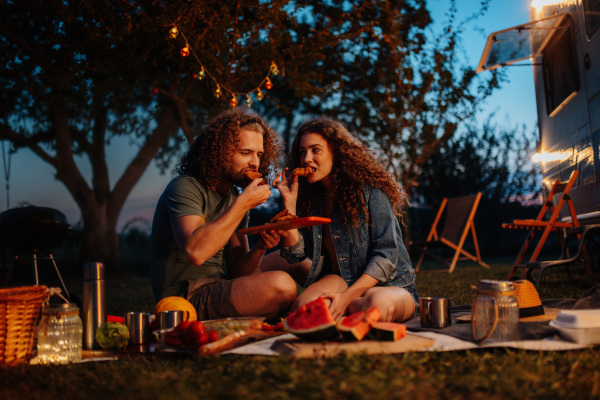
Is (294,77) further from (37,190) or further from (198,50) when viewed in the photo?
(37,190)

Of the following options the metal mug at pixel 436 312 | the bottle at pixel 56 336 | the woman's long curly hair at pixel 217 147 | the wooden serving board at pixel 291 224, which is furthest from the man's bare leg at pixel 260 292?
the bottle at pixel 56 336

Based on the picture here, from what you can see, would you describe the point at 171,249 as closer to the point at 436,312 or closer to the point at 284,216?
the point at 284,216

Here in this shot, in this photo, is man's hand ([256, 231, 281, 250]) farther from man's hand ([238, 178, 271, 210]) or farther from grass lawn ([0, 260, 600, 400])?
grass lawn ([0, 260, 600, 400])

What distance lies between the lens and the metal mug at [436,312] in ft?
10.00

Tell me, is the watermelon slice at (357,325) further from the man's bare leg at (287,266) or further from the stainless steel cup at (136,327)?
the man's bare leg at (287,266)

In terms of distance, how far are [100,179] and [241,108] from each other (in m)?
9.14

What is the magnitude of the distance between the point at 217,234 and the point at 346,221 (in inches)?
36.0

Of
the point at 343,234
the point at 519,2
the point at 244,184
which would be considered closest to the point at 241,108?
the point at 244,184

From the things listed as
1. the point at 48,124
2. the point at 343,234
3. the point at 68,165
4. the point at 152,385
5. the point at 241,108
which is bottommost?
the point at 152,385

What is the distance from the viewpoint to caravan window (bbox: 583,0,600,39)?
5088mm

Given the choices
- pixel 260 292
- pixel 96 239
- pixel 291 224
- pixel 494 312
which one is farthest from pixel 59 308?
pixel 96 239

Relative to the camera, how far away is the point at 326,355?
2381mm

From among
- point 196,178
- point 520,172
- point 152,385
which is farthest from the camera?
point 520,172

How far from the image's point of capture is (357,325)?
2555mm
